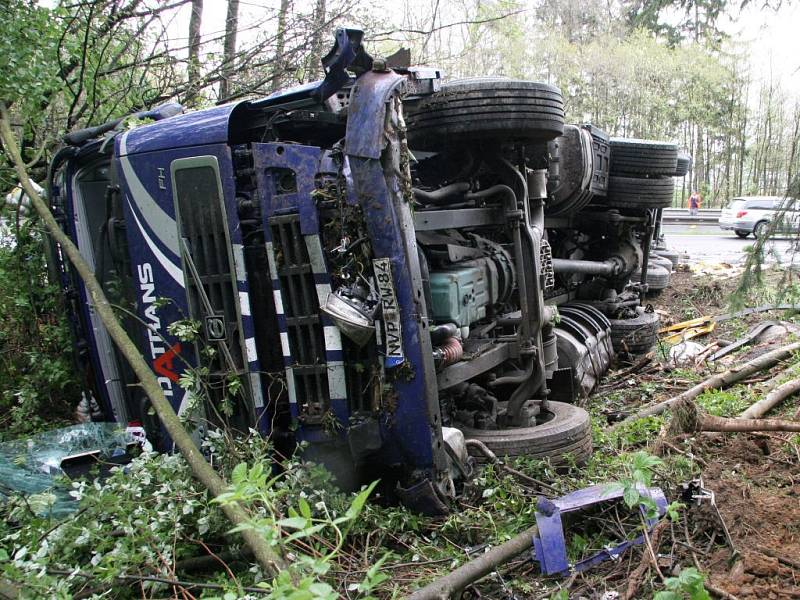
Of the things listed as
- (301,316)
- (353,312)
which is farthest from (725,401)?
(301,316)

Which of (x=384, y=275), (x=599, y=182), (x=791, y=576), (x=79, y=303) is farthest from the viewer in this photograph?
(x=599, y=182)

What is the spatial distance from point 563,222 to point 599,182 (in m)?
0.51

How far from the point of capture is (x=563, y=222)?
669 centimetres

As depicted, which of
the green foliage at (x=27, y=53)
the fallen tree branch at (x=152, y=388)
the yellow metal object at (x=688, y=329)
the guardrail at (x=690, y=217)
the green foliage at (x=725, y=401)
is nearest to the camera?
the fallen tree branch at (x=152, y=388)

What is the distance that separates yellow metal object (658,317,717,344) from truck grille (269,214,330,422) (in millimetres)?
5709

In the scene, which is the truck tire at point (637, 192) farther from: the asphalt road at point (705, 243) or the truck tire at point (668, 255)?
the asphalt road at point (705, 243)

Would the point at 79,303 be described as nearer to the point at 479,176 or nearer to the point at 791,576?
the point at 479,176

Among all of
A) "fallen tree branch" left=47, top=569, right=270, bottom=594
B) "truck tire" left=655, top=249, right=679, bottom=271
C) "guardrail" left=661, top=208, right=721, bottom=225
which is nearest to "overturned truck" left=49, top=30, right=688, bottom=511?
"fallen tree branch" left=47, top=569, right=270, bottom=594

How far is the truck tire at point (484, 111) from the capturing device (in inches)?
141

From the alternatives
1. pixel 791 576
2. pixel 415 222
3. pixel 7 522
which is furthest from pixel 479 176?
pixel 7 522

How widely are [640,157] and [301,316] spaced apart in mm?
4900

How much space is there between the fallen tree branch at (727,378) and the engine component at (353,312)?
239 centimetres

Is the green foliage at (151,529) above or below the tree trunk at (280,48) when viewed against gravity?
below

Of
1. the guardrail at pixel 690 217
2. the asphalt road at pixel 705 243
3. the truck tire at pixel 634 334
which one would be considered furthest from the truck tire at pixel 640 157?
the guardrail at pixel 690 217
